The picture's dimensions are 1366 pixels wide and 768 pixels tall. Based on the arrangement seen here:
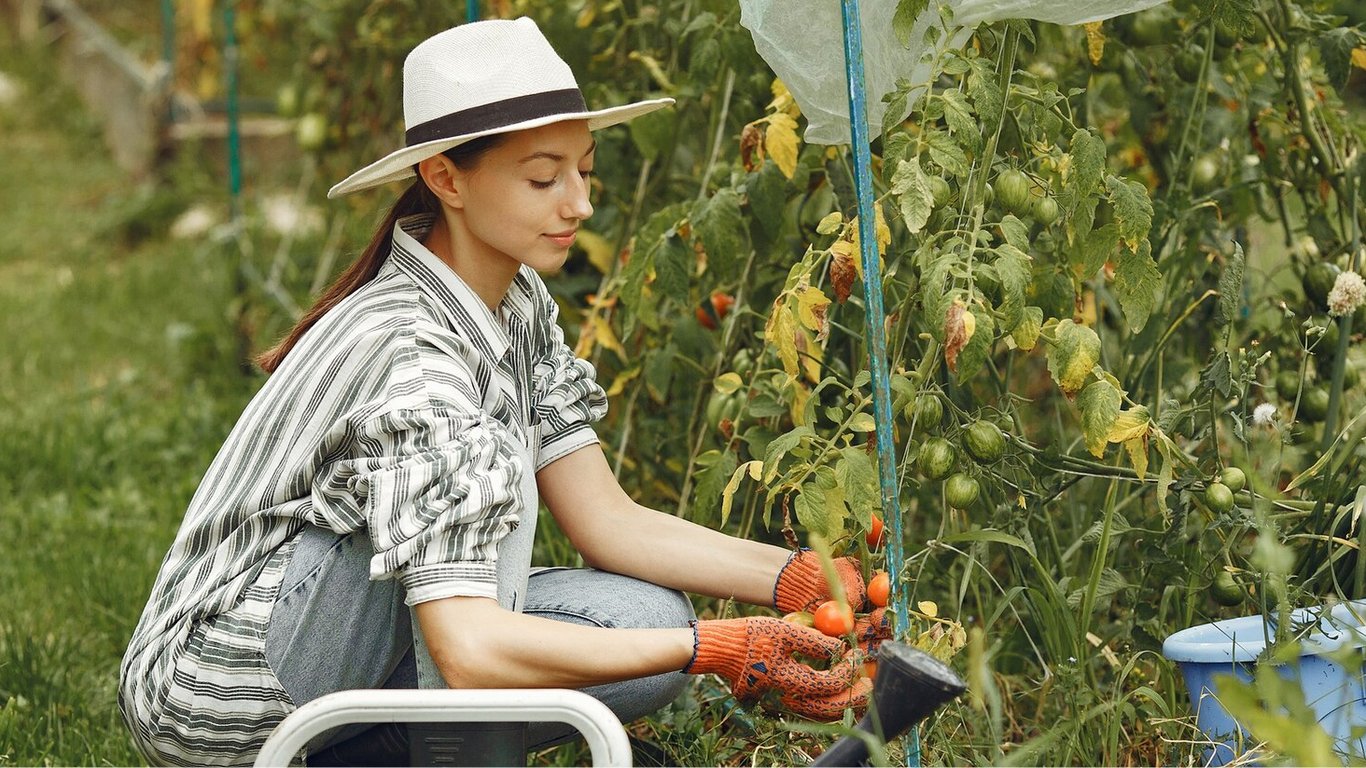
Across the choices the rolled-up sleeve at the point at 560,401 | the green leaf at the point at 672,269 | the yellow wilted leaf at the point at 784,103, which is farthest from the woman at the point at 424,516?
the green leaf at the point at 672,269

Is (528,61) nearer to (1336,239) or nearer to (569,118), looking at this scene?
(569,118)

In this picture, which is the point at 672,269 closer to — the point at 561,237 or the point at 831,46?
the point at 561,237

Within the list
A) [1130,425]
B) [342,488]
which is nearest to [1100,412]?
[1130,425]

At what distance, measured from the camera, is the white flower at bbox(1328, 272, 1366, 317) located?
206 cm

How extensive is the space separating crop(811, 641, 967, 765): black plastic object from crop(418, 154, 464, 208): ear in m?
0.82

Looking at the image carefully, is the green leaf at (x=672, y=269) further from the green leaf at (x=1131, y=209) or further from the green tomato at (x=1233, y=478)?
the green tomato at (x=1233, y=478)

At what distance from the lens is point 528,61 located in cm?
189

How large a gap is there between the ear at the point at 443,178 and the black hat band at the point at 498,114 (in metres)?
0.03

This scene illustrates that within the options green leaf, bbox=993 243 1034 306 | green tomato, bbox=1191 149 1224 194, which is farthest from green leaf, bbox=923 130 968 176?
green tomato, bbox=1191 149 1224 194

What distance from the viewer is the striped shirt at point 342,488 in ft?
5.49

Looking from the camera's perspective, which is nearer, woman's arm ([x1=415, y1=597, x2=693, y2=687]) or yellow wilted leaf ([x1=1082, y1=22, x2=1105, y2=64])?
woman's arm ([x1=415, y1=597, x2=693, y2=687])

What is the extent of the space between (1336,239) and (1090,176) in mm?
751

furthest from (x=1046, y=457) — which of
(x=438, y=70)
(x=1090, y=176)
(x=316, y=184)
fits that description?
(x=316, y=184)

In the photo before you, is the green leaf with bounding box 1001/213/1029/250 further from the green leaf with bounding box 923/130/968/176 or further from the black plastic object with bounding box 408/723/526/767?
the black plastic object with bounding box 408/723/526/767
